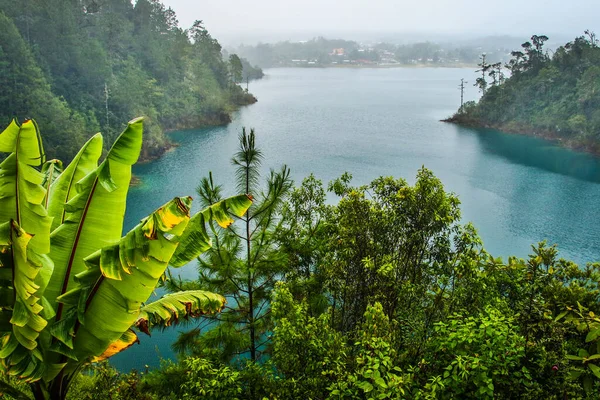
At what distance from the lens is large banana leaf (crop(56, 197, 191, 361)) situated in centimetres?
288

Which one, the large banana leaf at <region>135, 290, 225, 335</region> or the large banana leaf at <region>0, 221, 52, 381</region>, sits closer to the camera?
the large banana leaf at <region>0, 221, 52, 381</region>

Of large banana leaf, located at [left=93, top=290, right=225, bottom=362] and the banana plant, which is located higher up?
the banana plant

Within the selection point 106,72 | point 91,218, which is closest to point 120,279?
point 91,218

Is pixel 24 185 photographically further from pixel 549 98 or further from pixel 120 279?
pixel 549 98

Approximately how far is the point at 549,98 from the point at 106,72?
29447 mm

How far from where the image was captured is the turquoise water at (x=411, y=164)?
15.9 meters

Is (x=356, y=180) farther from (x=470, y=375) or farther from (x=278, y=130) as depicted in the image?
(x=470, y=375)

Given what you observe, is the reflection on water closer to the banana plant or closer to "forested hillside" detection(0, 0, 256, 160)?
"forested hillside" detection(0, 0, 256, 160)

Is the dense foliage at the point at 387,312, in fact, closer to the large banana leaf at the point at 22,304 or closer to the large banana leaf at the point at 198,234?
the large banana leaf at the point at 198,234

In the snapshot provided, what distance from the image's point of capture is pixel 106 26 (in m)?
35.2

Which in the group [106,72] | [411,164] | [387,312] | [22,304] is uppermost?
[106,72]

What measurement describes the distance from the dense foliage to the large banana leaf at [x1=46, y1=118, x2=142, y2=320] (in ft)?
3.65

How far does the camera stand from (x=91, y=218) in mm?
3371

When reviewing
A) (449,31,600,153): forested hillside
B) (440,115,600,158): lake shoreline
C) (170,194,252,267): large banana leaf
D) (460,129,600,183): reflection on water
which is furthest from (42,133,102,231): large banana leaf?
(449,31,600,153): forested hillside
